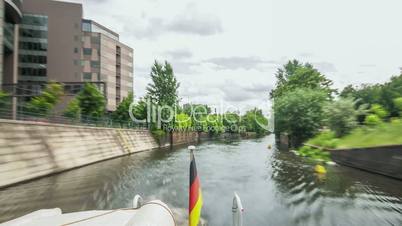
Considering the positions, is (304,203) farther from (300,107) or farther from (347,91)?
(347,91)

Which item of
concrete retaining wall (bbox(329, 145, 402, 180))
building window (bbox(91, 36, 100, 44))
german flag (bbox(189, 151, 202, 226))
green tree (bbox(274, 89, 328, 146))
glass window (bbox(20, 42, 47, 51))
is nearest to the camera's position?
→ german flag (bbox(189, 151, 202, 226))

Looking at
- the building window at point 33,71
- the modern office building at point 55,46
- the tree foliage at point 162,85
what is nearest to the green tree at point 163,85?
the tree foliage at point 162,85

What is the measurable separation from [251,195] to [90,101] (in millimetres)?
32234

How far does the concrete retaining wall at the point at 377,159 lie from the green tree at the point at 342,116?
19.4 feet

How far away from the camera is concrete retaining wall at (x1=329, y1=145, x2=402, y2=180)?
14539mm

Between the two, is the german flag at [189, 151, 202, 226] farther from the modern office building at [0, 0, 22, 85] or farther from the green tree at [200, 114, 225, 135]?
the green tree at [200, 114, 225, 135]

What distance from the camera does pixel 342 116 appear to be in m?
27.6

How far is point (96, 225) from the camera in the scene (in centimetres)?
346

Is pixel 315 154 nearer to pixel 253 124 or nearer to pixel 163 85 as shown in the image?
pixel 163 85

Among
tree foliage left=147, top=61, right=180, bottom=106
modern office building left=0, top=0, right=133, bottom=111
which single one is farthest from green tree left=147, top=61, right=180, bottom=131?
modern office building left=0, top=0, right=133, bottom=111

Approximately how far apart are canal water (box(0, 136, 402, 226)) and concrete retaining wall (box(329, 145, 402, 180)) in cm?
56

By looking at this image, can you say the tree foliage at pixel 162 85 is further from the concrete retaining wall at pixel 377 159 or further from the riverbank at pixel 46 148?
the concrete retaining wall at pixel 377 159

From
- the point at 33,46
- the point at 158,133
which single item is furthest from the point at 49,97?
the point at 33,46

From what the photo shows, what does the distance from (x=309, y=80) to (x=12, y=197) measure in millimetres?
54024
